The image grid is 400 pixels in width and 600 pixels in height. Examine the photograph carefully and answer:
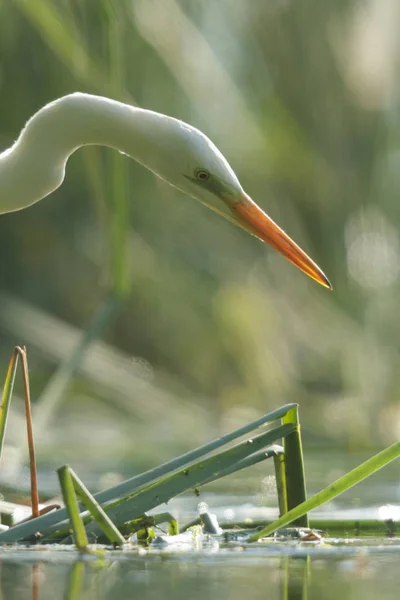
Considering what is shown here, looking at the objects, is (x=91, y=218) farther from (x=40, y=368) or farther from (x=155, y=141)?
(x=155, y=141)

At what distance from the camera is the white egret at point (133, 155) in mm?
3301

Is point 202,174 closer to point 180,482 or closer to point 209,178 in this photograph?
point 209,178

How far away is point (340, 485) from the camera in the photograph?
2854mm

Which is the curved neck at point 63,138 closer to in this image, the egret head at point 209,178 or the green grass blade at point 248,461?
the egret head at point 209,178

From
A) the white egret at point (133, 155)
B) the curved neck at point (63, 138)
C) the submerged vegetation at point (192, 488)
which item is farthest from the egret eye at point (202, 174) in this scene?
the submerged vegetation at point (192, 488)

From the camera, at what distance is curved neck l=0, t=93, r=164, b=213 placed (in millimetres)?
3375

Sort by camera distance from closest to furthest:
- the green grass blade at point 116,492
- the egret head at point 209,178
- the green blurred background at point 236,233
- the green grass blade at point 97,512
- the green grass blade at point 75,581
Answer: the green grass blade at point 75,581 < the green grass blade at point 97,512 < the green grass blade at point 116,492 < the egret head at point 209,178 < the green blurred background at point 236,233

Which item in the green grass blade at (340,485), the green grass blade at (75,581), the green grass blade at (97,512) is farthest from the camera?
the green grass blade at (340,485)

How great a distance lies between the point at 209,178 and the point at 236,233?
9.90 ft

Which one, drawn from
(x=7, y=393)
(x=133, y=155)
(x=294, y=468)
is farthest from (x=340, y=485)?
(x=133, y=155)

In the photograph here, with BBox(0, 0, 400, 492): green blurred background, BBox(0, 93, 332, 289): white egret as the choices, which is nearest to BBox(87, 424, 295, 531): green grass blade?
BBox(0, 93, 332, 289): white egret

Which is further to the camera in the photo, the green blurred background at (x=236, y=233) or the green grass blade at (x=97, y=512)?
the green blurred background at (x=236, y=233)

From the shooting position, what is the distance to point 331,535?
312 centimetres

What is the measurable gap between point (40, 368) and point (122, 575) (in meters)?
3.69
